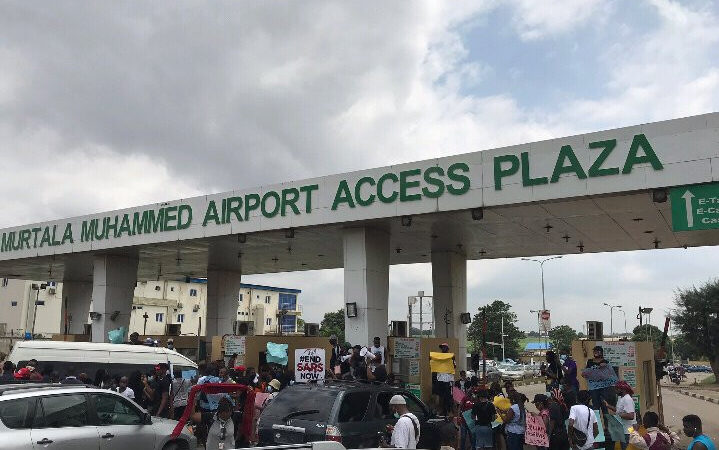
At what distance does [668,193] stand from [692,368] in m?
97.9

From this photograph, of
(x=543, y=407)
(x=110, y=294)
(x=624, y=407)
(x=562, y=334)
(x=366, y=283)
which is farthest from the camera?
(x=562, y=334)

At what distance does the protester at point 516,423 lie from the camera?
31.8 ft

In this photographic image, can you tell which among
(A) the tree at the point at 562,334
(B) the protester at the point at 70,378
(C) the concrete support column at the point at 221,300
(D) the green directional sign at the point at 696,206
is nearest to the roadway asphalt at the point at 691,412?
(D) the green directional sign at the point at 696,206

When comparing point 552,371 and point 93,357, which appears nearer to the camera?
point 552,371

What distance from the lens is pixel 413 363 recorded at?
16000 mm

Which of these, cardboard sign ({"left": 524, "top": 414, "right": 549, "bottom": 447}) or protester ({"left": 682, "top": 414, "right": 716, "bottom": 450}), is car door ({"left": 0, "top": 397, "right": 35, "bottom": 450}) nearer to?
cardboard sign ({"left": 524, "top": 414, "right": 549, "bottom": 447})

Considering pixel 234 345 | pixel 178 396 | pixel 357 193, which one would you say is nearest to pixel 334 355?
pixel 234 345

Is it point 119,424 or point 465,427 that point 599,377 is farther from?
point 119,424

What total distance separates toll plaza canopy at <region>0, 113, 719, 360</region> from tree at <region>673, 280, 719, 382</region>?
91.6 ft

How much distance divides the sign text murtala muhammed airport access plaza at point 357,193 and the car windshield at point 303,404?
821cm

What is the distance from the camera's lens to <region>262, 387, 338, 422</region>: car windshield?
795cm

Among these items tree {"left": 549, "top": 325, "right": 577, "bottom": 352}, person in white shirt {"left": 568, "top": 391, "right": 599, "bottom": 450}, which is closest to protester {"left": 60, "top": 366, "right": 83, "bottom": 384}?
person in white shirt {"left": 568, "top": 391, "right": 599, "bottom": 450}

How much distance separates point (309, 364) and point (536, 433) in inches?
280

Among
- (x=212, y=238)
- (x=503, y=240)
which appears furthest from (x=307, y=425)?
(x=503, y=240)
